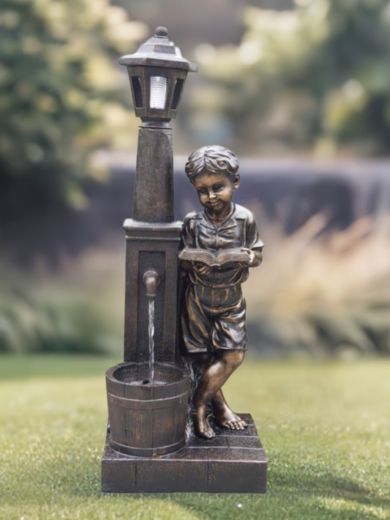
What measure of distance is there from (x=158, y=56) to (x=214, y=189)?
864 mm

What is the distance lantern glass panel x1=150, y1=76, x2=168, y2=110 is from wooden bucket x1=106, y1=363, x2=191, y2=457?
66.2 inches

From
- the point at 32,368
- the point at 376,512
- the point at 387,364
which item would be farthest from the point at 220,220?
the point at 387,364

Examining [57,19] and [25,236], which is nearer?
[57,19]

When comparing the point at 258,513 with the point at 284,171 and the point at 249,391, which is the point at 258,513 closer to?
the point at 249,391

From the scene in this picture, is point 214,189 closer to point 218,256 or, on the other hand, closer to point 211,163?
point 211,163

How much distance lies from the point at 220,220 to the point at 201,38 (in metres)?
7.57

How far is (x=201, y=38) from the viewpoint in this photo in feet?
34.9

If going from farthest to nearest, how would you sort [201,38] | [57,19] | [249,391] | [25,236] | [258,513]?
[201,38] < [25,236] < [57,19] < [249,391] < [258,513]

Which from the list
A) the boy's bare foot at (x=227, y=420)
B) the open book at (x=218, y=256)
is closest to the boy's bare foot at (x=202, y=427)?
the boy's bare foot at (x=227, y=420)

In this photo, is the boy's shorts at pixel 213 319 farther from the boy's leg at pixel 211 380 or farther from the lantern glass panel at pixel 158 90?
the lantern glass panel at pixel 158 90

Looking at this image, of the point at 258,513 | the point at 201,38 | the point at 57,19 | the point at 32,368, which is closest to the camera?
the point at 258,513

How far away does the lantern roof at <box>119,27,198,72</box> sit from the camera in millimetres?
3725

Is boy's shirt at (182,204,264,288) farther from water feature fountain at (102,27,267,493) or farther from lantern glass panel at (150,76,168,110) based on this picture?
lantern glass panel at (150,76,168,110)

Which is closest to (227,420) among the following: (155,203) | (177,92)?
A: (155,203)
